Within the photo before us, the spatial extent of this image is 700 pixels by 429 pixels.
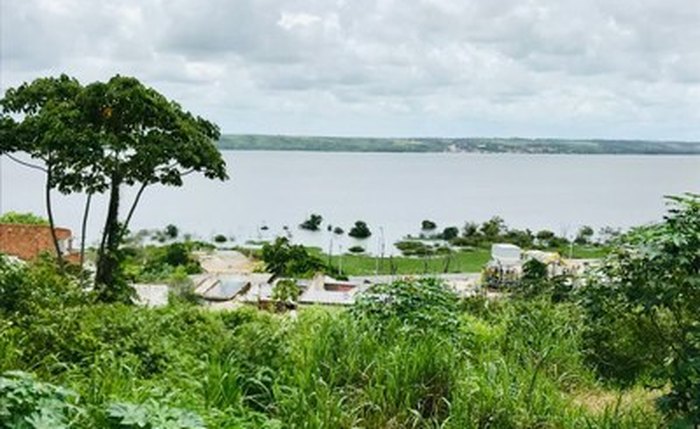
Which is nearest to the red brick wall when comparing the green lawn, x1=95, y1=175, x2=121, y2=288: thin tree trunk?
x1=95, y1=175, x2=121, y2=288: thin tree trunk

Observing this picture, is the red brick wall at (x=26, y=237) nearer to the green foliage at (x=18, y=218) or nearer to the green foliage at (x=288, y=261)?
A: the green foliage at (x=18, y=218)

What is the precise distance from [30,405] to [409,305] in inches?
127

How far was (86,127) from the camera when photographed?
31.4 feet

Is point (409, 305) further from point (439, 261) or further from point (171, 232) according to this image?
point (171, 232)

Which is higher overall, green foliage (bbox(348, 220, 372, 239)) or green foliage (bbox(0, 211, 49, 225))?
green foliage (bbox(0, 211, 49, 225))

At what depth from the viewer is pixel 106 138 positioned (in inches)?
375

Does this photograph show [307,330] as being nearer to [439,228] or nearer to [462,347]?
[462,347]

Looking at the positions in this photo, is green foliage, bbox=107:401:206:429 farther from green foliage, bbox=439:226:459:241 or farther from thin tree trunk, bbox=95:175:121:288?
green foliage, bbox=439:226:459:241

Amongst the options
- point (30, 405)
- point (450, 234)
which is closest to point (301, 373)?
point (30, 405)

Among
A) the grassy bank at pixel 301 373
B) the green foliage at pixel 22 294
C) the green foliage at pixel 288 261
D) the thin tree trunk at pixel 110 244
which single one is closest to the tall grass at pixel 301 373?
the grassy bank at pixel 301 373

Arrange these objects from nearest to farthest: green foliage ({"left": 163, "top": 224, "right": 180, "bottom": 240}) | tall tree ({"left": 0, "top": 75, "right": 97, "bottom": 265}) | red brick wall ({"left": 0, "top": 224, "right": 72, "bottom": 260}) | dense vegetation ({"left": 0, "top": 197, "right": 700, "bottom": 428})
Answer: dense vegetation ({"left": 0, "top": 197, "right": 700, "bottom": 428}) → tall tree ({"left": 0, "top": 75, "right": 97, "bottom": 265}) → red brick wall ({"left": 0, "top": 224, "right": 72, "bottom": 260}) → green foliage ({"left": 163, "top": 224, "right": 180, "bottom": 240})

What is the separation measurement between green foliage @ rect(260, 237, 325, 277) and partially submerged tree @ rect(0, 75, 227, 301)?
18.3 m

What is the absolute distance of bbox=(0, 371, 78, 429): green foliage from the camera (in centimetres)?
204

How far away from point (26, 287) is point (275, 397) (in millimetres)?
1641
